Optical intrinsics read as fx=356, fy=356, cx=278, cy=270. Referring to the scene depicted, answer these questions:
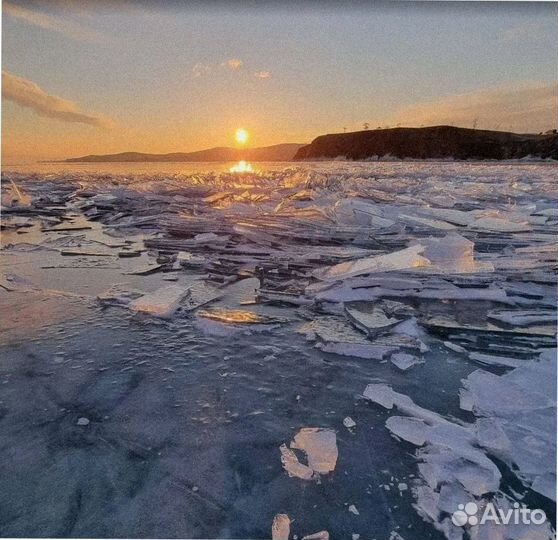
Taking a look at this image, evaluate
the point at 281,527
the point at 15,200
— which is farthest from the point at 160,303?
the point at 15,200

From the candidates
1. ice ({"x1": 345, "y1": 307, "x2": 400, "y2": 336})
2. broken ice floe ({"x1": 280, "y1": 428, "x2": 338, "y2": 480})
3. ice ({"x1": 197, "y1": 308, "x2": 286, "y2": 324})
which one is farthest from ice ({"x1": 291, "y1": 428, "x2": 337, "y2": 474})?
ice ({"x1": 197, "y1": 308, "x2": 286, "y2": 324})

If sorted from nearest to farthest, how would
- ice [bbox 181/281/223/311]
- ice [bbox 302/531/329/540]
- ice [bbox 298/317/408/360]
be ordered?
ice [bbox 302/531/329/540] < ice [bbox 298/317/408/360] < ice [bbox 181/281/223/311]

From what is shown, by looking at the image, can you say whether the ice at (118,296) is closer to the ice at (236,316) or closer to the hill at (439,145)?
the ice at (236,316)

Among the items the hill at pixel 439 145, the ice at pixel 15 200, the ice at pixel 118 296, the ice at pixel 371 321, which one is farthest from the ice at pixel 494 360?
the hill at pixel 439 145

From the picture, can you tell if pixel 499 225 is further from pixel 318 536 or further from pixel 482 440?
pixel 318 536

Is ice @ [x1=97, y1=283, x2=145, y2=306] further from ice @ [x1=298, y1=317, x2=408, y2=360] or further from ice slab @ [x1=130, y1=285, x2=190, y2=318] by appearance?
ice @ [x1=298, y1=317, x2=408, y2=360]

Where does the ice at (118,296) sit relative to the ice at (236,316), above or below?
above

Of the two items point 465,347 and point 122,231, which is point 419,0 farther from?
point 122,231
